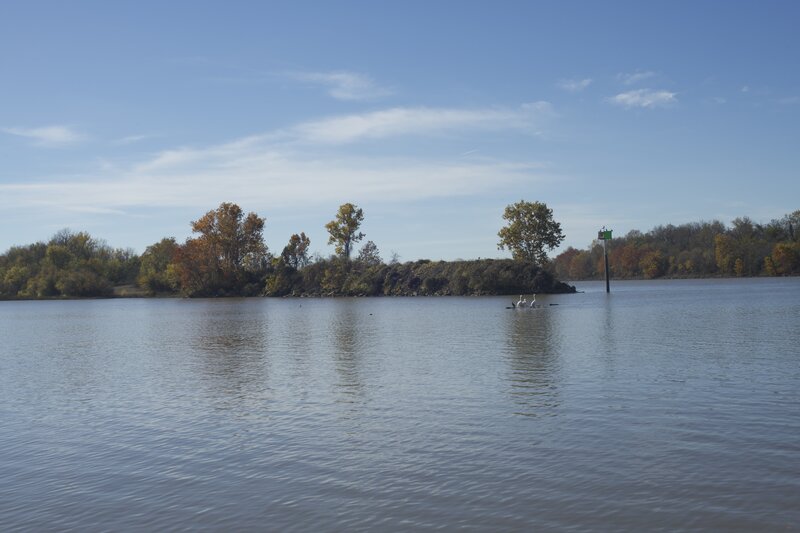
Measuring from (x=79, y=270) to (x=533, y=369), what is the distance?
129 meters

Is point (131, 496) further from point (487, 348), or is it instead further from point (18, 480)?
point (487, 348)

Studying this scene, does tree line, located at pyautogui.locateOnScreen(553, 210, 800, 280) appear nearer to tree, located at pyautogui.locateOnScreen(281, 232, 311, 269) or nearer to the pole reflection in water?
tree, located at pyautogui.locateOnScreen(281, 232, 311, 269)

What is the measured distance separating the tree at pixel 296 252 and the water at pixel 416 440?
3738 inches

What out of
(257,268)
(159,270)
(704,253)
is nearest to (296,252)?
(257,268)

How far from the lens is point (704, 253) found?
15912cm

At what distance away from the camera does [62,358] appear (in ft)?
101

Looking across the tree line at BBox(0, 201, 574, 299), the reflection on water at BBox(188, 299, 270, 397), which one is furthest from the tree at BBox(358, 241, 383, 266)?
the reflection on water at BBox(188, 299, 270, 397)

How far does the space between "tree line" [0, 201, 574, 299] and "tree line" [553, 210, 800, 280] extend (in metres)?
61.2

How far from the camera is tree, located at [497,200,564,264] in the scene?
351 ft

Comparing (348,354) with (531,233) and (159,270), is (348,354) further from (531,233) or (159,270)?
(159,270)

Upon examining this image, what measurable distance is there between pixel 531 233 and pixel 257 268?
49060mm

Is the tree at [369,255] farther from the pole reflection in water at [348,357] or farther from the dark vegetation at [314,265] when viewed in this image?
the pole reflection in water at [348,357]

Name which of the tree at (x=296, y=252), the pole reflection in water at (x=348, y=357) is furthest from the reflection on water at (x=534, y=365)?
the tree at (x=296, y=252)

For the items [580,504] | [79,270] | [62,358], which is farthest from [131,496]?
[79,270]
